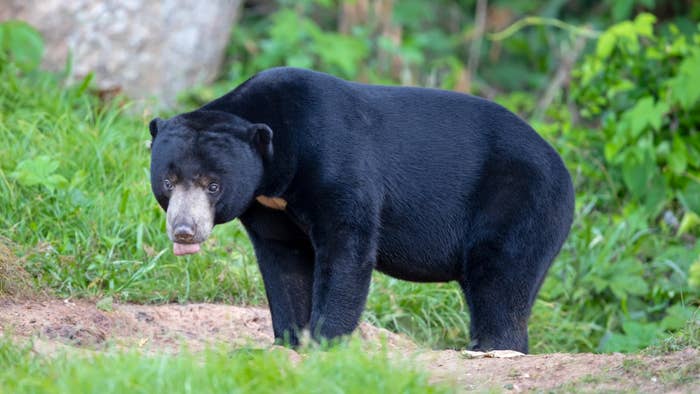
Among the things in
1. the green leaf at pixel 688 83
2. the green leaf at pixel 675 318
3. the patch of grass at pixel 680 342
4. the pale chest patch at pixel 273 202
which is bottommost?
the green leaf at pixel 675 318

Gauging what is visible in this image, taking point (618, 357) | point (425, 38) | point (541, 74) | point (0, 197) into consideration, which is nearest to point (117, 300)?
point (0, 197)

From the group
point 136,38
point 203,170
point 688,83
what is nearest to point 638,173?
point 688,83

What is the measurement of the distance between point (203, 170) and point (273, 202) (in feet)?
1.45

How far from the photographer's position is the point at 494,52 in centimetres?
1270

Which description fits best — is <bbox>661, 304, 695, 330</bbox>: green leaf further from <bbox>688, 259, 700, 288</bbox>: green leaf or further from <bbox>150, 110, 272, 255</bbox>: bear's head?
<bbox>150, 110, 272, 255</bbox>: bear's head

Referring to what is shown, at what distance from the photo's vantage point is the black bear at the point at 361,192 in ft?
16.5

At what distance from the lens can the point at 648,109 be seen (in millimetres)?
8469

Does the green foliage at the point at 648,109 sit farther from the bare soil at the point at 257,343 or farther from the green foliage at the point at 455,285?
the bare soil at the point at 257,343

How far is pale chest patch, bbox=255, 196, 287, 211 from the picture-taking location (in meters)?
5.23

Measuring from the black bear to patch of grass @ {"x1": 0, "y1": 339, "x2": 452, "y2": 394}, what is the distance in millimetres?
1006

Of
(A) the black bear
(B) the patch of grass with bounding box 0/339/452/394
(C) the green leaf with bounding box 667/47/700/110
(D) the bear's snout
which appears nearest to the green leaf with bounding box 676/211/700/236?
(C) the green leaf with bounding box 667/47/700/110

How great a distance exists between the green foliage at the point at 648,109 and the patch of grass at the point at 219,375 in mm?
4909

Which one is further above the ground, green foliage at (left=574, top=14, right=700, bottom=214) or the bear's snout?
the bear's snout

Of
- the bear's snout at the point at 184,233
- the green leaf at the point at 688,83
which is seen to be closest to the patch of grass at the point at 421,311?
the bear's snout at the point at 184,233
